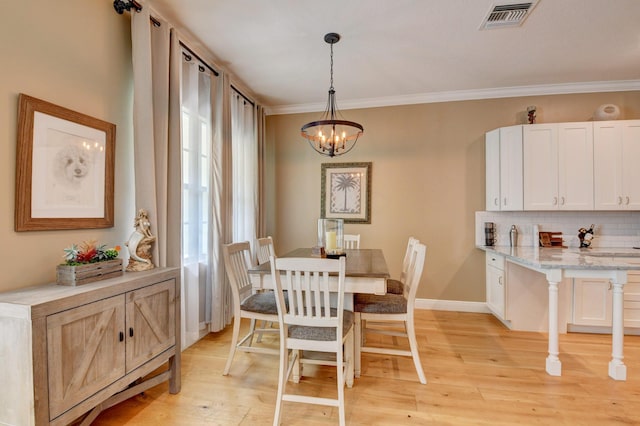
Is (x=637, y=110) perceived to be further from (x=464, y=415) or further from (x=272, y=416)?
(x=272, y=416)

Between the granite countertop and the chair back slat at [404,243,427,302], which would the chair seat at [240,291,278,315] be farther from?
the granite countertop

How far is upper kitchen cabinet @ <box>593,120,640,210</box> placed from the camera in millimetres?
3264

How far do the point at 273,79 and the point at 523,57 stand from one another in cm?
264

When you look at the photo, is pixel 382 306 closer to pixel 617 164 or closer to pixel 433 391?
pixel 433 391

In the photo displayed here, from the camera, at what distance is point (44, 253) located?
5.55ft

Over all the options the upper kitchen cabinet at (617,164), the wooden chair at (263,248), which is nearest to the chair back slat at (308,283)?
the wooden chair at (263,248)

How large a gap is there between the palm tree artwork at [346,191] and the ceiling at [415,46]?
1.10 metres

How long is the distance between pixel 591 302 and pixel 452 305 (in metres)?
1.38

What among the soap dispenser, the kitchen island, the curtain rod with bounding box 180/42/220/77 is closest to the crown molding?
the curtain rod with bounding box 180/42/220/77

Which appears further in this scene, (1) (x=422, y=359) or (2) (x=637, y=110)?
(2) (x=637, y=110)

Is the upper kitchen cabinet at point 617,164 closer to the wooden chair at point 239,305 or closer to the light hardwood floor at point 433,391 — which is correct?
the light hardwood floor at point 433,391

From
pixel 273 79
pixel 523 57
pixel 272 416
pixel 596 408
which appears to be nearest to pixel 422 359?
pixel 596 408

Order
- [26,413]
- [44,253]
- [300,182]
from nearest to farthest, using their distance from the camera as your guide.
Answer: [26,413] → [44,253] → [300,182]

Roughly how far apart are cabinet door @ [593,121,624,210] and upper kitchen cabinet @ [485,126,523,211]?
30.6 inches
